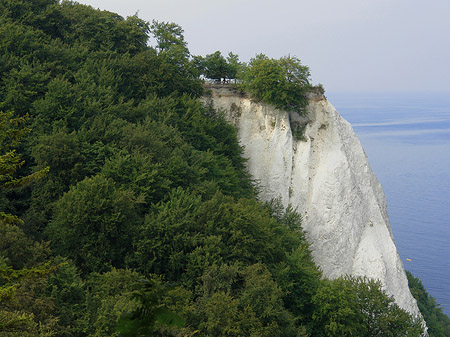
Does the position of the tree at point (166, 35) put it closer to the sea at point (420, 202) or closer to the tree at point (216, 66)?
the tree at point (216, 66)

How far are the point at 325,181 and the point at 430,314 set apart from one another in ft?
70.6

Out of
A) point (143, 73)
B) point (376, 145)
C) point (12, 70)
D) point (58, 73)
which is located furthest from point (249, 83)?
point (376, 145)

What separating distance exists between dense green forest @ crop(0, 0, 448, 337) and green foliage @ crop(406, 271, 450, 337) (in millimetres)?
20839

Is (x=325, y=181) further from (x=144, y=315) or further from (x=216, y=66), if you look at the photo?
(x=144, y=315)

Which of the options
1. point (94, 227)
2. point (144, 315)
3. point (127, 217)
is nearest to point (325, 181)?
point (127, 217)

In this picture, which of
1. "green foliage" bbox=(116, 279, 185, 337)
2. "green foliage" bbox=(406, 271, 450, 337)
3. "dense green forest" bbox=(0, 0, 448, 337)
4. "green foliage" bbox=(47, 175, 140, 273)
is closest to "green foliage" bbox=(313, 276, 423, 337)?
"dense green forest" bbox=(0, 0, 448, 337)

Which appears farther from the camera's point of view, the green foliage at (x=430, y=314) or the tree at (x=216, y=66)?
the tree at (x=216, y=66)

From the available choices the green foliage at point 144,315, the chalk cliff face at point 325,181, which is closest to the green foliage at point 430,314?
the chalk cliff face at point 325,181

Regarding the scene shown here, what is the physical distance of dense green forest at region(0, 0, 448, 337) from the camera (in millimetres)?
18812

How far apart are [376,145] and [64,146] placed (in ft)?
572

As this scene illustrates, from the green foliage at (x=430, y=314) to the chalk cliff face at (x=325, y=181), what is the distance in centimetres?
1045

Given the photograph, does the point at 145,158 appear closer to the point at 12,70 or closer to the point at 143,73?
the point at 12,70

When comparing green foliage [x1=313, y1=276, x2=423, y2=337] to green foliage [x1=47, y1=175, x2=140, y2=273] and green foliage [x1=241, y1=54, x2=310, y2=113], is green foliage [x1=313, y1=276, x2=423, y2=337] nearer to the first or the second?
green foliage [x1=47, y1=175, x2=140, y2=273]

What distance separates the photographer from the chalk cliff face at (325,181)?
3903 centimetres
